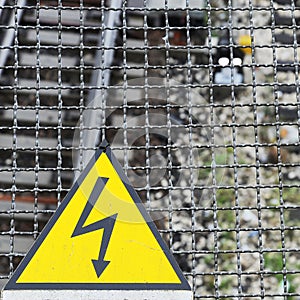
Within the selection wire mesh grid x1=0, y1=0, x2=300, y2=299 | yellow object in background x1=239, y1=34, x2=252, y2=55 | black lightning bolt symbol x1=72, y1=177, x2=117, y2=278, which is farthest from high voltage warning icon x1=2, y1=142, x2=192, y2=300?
yellow object in background x1=239, y1=34, x2=252, y2=55

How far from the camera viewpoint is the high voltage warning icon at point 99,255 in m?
1.22

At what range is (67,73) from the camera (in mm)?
2496

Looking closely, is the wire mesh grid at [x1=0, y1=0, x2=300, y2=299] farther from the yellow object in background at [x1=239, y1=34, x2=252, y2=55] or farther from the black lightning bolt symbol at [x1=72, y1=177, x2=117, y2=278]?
the black lightning bolt symbol at [x1=72, y1=177, x2=117, y2=278]

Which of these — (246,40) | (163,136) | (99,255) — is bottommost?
(99,255)

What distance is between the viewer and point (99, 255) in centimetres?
124

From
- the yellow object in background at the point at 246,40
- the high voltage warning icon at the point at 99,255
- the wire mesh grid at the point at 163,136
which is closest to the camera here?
the high voltage warning icon at the point at 99,255

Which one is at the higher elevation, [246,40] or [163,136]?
[246,40]

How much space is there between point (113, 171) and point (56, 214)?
15 cm

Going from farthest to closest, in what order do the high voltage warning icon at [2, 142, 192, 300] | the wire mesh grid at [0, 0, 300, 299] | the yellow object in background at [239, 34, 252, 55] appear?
1. the yellow object in background at [239, 34, 252, 55]
2. the wire mesh grid at [0, 0, 300, 299]
3. the high voltage warning icon at [2, 142, 192, 300]

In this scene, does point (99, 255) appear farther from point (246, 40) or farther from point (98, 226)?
point (246, 40)

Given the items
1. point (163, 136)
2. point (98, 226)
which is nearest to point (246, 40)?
point (163, 136)

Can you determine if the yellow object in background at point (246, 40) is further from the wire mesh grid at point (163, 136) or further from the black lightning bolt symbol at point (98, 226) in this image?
the black lightning bolt symbol at point (98, 226)

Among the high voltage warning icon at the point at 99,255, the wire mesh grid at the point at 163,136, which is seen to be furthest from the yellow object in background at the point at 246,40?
the high voltage warning icon at the point at 99,255

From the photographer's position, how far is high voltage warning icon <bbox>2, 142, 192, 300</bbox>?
4.00ft
